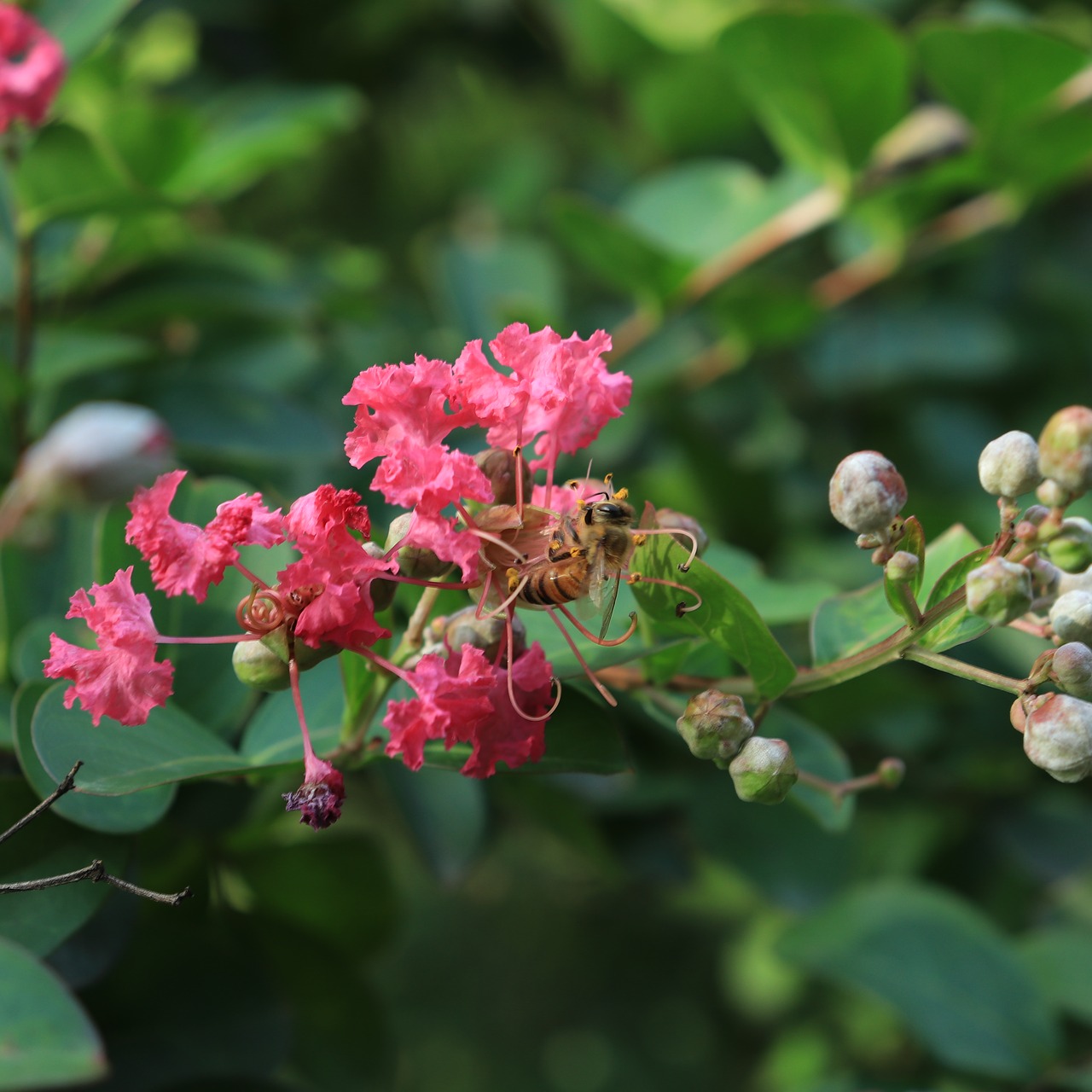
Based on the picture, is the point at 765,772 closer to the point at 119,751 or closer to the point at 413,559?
the point at 413,559

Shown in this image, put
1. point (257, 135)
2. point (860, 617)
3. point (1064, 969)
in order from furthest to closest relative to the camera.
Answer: point (257, 135) → point (1064, 969) → point (860, 617)

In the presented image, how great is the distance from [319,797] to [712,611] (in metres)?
0.35

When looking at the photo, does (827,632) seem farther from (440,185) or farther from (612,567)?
(440,185)

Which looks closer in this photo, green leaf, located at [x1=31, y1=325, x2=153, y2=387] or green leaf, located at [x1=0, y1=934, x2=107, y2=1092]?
green leaf, located at [x1=0, y1=934, x2=107, y2=1092]

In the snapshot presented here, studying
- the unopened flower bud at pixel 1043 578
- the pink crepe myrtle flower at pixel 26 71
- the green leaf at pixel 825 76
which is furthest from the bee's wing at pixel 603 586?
the green leaf at pixel 825 76

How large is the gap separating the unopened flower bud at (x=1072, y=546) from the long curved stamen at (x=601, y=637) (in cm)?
34

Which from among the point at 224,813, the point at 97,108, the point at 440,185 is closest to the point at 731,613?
the point at 224,813

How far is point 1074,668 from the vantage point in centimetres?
87

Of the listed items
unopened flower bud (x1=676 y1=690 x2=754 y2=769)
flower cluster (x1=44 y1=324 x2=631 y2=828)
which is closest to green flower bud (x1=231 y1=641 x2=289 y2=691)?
flower cluster (x1=44 y1=324 x2=631 y2=828)

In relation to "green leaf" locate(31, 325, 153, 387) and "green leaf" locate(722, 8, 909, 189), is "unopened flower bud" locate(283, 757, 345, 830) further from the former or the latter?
"green leaf" locate(722, 8, 909, 189)

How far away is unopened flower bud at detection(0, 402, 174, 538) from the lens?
37.4 inches

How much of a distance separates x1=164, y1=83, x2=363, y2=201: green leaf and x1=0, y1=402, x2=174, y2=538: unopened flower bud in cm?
74

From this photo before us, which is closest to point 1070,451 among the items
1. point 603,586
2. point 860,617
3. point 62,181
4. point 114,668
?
point 860,617

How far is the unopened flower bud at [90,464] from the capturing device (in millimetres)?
950
